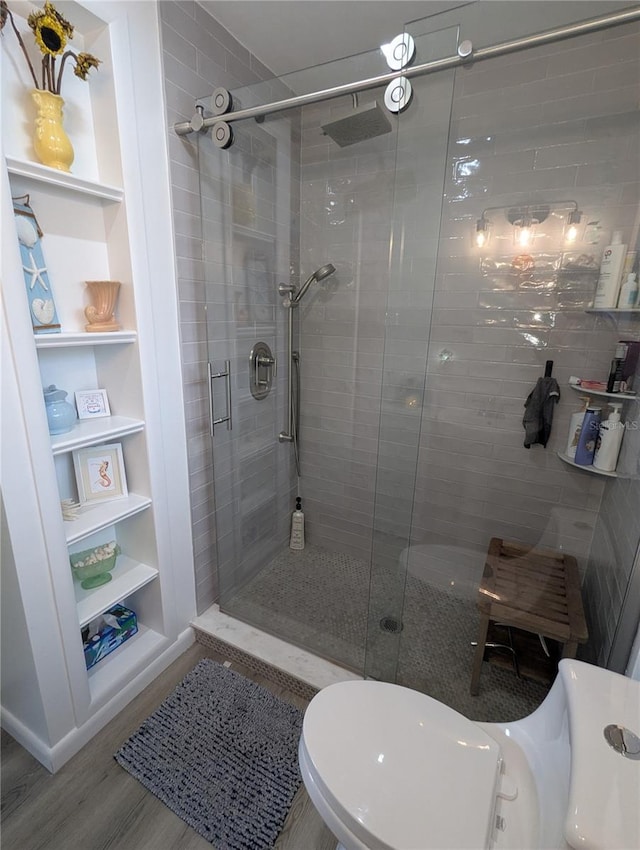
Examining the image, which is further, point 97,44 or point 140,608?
point 140,608

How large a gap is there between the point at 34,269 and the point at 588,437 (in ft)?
Answer: 7.07

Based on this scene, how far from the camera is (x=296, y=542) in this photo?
8.22ft

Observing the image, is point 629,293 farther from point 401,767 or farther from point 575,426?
point 401,767

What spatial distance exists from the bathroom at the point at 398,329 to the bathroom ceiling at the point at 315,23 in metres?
0.02

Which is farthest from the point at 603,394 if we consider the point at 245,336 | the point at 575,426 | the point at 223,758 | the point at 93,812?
the point at 93,812

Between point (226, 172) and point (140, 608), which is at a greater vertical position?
point (226, 172)

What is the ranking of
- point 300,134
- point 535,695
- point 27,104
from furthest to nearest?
point 300,134, point 535,695, point 27,104

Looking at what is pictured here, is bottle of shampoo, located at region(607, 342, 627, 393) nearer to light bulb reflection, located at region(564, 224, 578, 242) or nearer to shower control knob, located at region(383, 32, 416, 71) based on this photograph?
light bulb reflection, located at region(564, 224, 578, 242)

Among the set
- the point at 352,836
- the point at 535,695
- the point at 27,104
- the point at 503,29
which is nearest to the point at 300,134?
the point at 503,29

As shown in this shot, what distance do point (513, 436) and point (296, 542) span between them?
1.45 m

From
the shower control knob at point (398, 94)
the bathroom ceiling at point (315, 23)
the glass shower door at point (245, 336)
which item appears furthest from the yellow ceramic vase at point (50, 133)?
the shower control knob at point (398, 94)

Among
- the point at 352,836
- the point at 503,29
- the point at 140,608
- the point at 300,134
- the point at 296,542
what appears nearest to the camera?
the point at 352,836

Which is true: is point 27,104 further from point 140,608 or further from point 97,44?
point 140,608

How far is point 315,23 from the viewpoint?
1.51 metres
